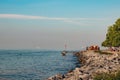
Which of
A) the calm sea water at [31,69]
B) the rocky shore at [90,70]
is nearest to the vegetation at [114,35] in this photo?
the calm sea water at [31,69]

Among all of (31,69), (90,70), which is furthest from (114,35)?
(90,70)

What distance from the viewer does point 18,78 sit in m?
47.2

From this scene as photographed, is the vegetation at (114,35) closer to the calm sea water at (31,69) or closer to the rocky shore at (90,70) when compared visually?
the calm sea water at (31,69)

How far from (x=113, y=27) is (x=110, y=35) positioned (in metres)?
3.08

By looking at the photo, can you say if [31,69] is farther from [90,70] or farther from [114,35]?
[114,35]

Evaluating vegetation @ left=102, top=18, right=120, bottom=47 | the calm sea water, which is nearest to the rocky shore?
the calm sea water

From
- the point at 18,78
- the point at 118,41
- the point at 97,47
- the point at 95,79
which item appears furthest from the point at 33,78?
the point at 97,47

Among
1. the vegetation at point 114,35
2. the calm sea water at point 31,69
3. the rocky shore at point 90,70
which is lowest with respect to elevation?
the calm sea water at point 31,69

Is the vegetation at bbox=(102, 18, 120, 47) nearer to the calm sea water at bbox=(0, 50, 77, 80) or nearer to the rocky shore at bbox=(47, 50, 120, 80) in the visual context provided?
the calm sea water at bbox=(0, 50, 77, 80)

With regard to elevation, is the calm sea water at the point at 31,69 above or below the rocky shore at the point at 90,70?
below

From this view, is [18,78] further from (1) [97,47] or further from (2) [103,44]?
(1) [97,47]

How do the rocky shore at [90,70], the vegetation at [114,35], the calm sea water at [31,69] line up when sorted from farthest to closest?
the vegetation at [114,35] < the calm sea water at [31,69] < the rocky shore at [90,70]

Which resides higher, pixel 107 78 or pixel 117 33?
pixel 117 33

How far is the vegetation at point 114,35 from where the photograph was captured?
10469 cm
